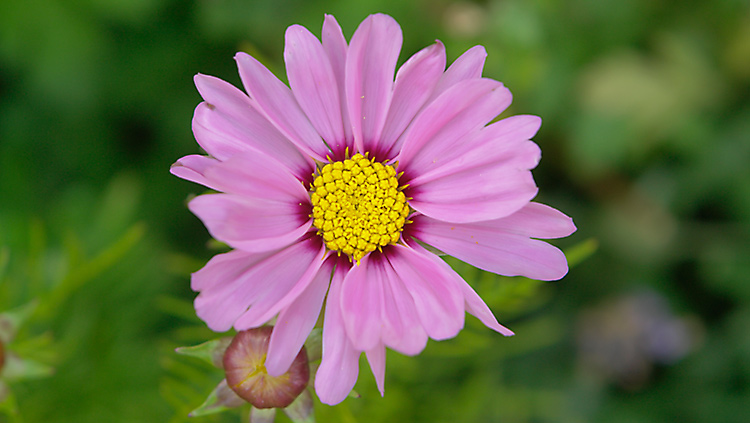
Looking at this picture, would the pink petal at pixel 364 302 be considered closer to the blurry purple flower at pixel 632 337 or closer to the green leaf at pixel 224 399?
the green leaf at pixel 224 399

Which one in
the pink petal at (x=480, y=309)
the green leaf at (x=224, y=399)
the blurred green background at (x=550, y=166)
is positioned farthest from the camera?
the blurred green background at (x=550, y=166)

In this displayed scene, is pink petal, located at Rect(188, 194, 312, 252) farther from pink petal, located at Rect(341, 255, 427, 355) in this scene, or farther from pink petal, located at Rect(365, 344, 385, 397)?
pink petal, located at Rect(365, 344, 385, 397)

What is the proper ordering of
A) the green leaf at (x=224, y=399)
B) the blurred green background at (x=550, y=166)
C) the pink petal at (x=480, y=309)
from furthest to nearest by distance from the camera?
the blurred green background at (x=550, y=166) → the green leaf at (x=224, y=399) → the pink petal at (x=480, y=309)

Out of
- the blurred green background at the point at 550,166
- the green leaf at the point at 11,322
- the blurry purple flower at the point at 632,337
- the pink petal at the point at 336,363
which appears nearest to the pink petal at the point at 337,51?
the pink petal at the point at 336,363

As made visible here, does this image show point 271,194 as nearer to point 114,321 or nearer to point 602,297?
point 114,321

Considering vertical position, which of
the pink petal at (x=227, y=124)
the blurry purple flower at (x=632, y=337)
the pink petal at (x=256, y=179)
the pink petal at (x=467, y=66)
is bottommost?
the blurry purple flower at (x=632, y=337)

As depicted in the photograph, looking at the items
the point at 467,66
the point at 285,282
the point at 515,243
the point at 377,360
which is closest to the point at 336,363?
the point at 377,360

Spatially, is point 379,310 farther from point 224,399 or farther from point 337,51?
point 337,51

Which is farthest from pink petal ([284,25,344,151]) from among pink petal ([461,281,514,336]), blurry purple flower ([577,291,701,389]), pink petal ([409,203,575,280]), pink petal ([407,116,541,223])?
blurry purple flower ([577,291,701,389])
